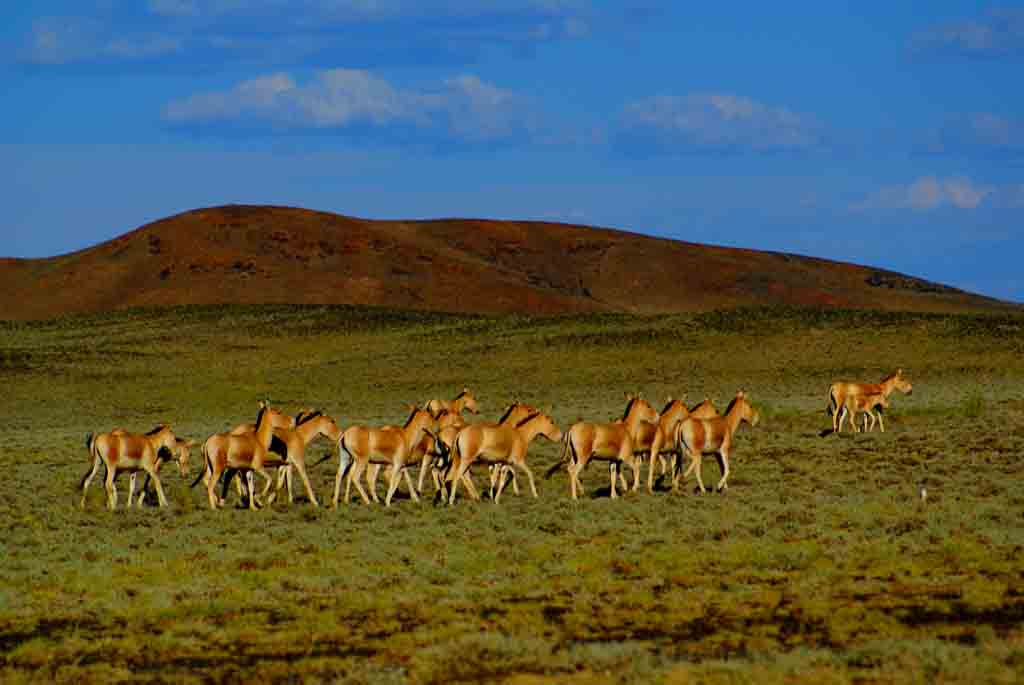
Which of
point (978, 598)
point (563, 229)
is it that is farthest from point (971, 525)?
point (563, 229)

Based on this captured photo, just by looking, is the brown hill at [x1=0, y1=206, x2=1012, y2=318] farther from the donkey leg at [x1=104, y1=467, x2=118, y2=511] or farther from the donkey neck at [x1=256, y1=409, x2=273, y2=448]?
the donkey leg at [x1=104, y1=467, x2=118, y2=511]

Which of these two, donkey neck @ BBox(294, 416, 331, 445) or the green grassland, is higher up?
donkey neck @ BBox(294, 416, 331, 445)

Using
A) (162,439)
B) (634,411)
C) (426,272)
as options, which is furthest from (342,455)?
(426,272)

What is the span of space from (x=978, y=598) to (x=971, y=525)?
5364 mm

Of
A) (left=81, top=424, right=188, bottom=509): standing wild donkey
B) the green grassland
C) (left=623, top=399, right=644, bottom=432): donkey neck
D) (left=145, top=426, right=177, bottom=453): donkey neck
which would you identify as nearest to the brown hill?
the green grassland

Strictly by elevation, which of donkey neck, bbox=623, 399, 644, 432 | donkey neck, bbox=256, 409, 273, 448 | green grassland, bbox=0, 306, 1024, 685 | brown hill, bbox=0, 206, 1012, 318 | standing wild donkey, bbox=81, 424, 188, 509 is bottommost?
green grassland, bbox=0, 306, 1024, 685

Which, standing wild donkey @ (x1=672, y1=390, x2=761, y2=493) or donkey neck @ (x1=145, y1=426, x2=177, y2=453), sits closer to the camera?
standing wild donkey @ (x1=672, y1=390, x2=761, y2=493)

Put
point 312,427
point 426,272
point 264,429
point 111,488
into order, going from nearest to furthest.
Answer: point 111,488 < point 264,429 < point 312,427 < point 426,272

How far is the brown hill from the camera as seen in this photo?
Result: 135625 millimetres

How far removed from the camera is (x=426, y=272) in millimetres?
141625

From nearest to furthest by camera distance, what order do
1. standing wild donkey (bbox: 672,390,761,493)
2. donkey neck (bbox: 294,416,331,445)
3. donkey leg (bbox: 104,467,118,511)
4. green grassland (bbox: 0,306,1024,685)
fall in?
green grassland (bbox: 0,306,1024,685)
donkey leg (bbox: 104,467,118,511)
standing wild donkey (bbox: 672,390,761,493)
donkey neck (bbox: 294,416,331,445)

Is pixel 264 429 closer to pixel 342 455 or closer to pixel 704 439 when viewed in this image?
pixel 342 455

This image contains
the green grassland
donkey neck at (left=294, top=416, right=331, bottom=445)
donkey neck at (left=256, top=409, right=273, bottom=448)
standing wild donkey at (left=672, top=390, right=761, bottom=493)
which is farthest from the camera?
donkey neck at (left=294, top=416, right=331, bottom=445)

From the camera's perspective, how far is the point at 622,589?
1781 centimetres
